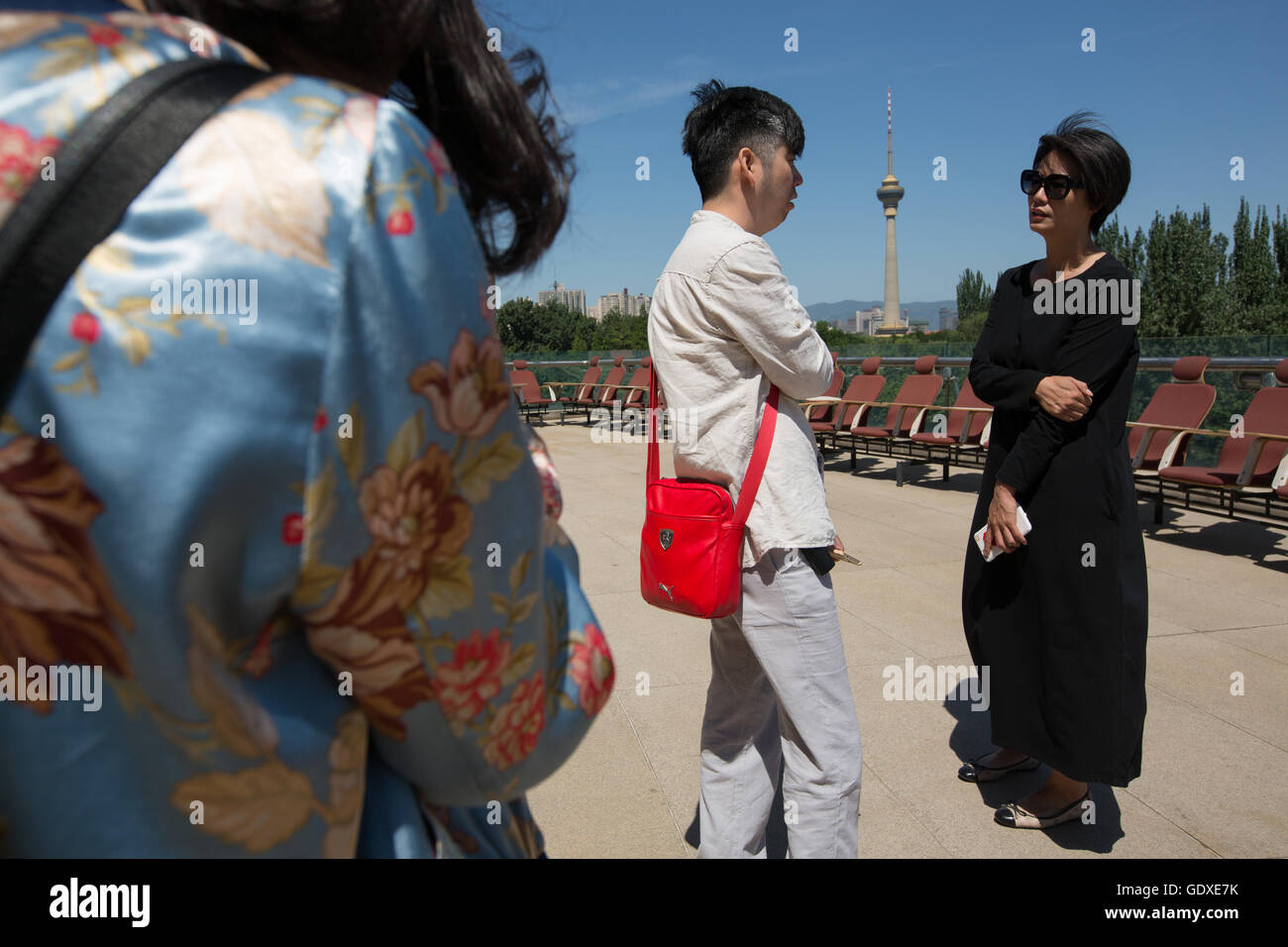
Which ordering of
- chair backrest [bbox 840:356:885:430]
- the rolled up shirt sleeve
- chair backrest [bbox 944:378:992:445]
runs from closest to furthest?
1. the rolled up shirt sleeve
2. chair backrest [bbox 944:378:992:445]
3. chair backrest [bbox 840:356:885:430]

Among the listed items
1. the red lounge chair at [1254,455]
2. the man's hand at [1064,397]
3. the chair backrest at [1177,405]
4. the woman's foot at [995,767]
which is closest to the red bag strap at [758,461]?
the man's hand at [1064,397]

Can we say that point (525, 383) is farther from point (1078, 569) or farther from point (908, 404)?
point (1078, 569)

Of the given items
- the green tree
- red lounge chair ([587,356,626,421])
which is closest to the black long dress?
red lounge chair ([587,356,626,421])

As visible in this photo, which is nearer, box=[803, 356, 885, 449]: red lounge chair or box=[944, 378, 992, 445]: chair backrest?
box=[944, 378, 992, 445]: chair backrest

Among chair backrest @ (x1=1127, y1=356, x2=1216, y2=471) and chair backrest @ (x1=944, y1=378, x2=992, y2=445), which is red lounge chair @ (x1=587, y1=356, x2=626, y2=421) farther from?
chair backrest @ (x1=1127, y1=356, x2=1216, y2=471)

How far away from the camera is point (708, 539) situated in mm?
2184

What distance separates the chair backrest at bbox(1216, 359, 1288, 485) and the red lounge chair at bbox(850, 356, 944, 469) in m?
3.79

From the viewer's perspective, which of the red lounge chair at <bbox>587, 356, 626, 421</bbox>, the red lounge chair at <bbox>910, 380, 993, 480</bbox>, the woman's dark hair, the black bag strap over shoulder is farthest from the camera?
the red lounge chair at <bbox>587, 356, 626, 421</bbox>

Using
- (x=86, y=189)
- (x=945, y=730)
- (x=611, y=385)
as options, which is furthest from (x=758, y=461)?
(x=611, y=385)

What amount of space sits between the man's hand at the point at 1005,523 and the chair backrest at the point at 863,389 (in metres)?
8.92

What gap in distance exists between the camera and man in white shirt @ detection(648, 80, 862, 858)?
2.15 m

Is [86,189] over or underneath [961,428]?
over

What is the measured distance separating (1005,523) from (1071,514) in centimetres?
20
